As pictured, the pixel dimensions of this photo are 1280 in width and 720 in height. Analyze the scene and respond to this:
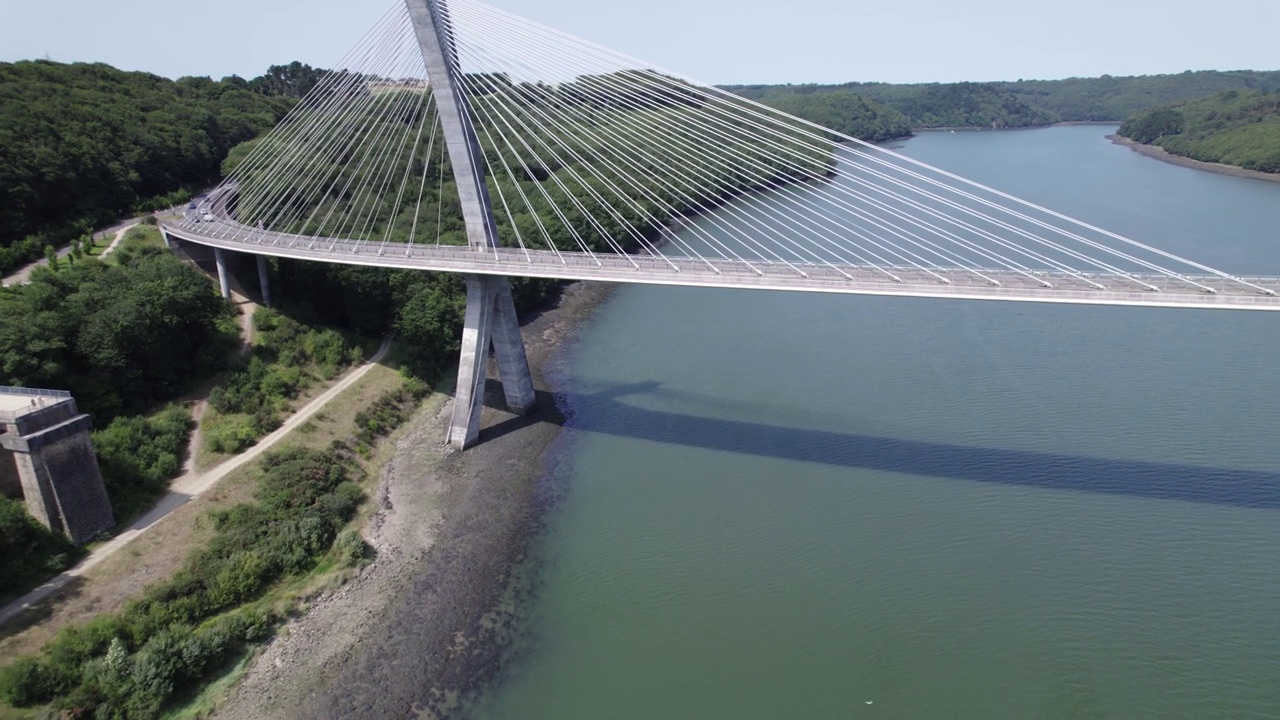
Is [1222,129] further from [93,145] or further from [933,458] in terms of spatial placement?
[93,145]

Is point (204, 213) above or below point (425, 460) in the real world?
above

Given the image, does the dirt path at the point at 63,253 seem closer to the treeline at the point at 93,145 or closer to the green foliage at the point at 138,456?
the treeline at the point at 93,145

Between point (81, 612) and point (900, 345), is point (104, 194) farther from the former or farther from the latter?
point (900, 345)

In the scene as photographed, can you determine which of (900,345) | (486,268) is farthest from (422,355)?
(900,345)

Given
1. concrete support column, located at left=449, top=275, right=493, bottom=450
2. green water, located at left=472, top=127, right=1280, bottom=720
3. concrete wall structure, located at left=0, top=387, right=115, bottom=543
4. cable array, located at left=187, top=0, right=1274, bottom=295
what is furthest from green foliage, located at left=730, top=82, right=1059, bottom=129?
concrete wall structure, located at left=0, top=387, right=115, bottom=543

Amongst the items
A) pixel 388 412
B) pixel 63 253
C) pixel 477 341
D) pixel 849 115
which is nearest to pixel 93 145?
pixel 63 253

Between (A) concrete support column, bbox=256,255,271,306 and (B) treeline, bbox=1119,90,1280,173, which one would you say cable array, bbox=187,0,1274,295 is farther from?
(B) treeline, bbox=1119,90,1280,173
